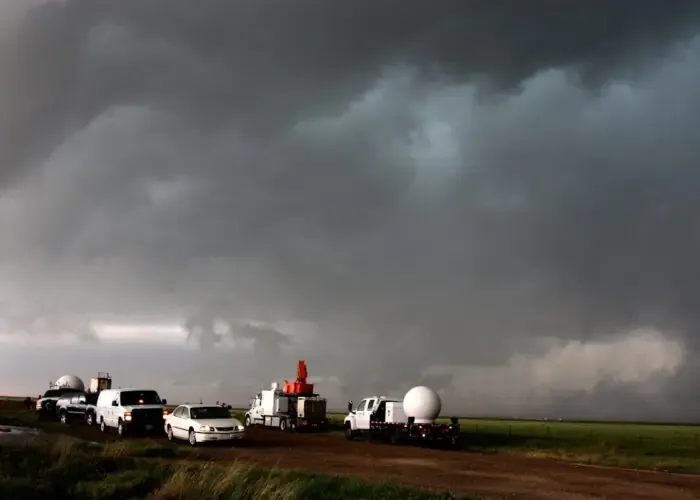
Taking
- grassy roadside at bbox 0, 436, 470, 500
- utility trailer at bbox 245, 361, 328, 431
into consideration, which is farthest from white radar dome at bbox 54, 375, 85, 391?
grassy roadside at bbox 0, 436, 470, 500

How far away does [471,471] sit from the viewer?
2312 cm

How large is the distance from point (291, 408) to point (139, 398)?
535 inches

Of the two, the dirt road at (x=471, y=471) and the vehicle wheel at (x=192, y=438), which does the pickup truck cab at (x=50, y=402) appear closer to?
the dirt road at (x=471, y=471)

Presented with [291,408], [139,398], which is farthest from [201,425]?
[291,408]

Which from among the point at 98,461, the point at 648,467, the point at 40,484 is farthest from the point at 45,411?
the point at 648,467

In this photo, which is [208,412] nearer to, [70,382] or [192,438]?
[192,438]

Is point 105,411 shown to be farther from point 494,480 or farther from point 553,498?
point 553,498

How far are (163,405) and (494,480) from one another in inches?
767

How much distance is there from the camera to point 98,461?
65.3 feet

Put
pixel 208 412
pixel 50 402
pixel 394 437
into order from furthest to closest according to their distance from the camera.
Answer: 1. pixel 50 402
2. pixel 394 437
3. pixel 208 412

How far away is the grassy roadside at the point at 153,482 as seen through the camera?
15.6m

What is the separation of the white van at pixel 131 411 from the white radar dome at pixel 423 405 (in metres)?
11.7

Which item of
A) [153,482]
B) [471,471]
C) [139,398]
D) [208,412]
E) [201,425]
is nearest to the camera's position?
[153,482]

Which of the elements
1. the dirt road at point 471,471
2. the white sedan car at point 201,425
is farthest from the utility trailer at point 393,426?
the white sedan car at point 201,425
